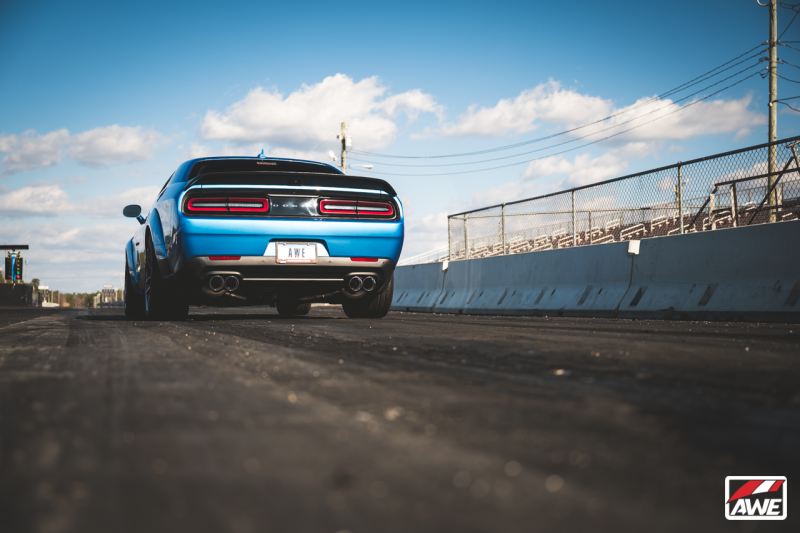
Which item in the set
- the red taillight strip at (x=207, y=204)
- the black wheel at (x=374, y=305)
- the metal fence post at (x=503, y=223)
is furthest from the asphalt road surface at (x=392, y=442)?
the metal fence post at (x=503, y=223)

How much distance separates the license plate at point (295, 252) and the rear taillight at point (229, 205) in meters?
0.40

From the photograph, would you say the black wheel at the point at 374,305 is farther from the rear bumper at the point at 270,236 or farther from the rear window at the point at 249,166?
the rear window at the point at 249,166

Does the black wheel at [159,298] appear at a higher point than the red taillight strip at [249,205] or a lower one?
lower

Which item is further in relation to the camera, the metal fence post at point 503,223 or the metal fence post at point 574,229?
the metal fence post at point 503,223

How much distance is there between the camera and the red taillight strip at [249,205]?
6.85 meters

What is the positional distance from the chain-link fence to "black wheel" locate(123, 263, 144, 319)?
686 cm

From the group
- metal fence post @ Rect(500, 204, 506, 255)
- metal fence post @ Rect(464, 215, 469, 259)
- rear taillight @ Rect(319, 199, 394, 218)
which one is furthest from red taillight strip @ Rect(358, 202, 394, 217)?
metal fence post @ Rect(464, 215, 469, 259)

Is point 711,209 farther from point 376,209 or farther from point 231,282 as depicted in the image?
point 231,282

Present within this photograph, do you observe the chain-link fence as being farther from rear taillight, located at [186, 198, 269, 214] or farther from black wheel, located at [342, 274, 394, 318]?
rear taillight, located at [186, 198, 269, 214]

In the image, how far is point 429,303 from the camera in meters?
15.5

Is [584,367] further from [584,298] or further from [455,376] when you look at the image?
[584,298]

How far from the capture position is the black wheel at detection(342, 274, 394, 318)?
8.43m

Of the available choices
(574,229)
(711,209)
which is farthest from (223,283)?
(711,209)

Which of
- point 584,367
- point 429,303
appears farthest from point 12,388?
point 429,303
